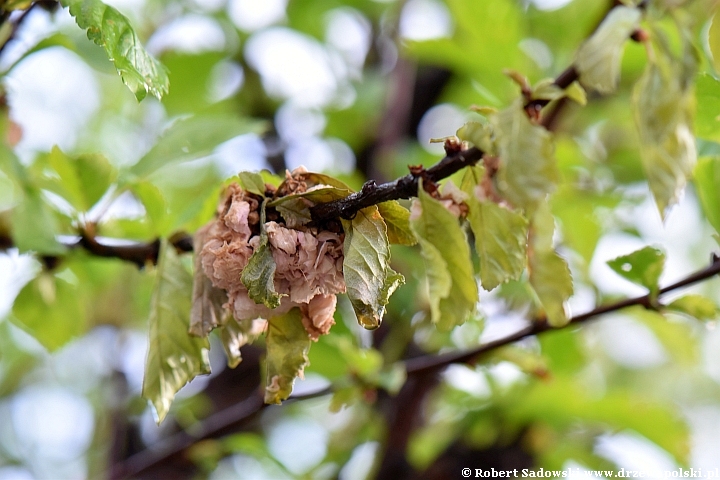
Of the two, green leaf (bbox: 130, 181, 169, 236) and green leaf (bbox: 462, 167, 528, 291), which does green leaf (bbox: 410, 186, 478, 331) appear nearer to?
green leaf (bbox: 462, 167, 528, 291)

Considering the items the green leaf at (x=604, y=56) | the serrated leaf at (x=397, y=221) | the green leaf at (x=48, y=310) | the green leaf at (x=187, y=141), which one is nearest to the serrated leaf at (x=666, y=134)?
the green leaf at (x=604, y=56)

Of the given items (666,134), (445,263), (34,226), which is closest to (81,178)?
(34,226)

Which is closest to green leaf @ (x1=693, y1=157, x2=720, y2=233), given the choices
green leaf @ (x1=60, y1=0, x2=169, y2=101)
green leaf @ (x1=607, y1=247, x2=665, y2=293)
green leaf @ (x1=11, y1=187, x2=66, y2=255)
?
green leaf @ (x1=607, y1=247, x2=665, y2=293)

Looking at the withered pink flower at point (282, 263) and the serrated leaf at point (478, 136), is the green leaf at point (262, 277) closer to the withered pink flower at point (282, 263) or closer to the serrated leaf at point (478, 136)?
the withered pink flower at point (282, 263)

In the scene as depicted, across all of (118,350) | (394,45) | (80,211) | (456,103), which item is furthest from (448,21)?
(80,211)

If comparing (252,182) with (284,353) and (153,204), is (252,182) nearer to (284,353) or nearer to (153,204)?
(284,353)

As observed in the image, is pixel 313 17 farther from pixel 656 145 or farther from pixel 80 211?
pixel 656 145
